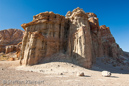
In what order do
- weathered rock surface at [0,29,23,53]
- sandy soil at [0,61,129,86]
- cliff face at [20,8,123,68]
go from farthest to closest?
weathered rock surface at [0,29,23,53] < cliff face at [20,8,123,68] < sandy soil at [0,61,129,86]

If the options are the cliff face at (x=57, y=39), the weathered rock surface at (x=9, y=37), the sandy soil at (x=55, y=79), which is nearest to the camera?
the sandy soil at (x=55, y=79)

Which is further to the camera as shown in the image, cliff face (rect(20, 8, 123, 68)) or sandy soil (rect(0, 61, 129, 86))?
cliff face (rect(20, 8, 123, 68))

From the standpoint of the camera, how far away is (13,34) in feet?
176

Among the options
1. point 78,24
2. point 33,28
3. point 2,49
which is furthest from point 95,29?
point 2,49

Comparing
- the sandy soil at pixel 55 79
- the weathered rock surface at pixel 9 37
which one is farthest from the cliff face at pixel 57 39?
the weathered rock surface at pixel 9 37

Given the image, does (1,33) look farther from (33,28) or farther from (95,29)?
(95,29)

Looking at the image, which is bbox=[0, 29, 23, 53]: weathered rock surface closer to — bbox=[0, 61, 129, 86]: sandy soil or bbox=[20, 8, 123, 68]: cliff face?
bbox=[20, 8, 123, 68]: cliff face

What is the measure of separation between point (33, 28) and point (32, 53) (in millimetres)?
7992

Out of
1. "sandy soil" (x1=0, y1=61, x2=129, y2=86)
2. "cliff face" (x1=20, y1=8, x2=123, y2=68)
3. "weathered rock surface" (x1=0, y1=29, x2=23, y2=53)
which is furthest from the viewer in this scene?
"weathered rock surface" (x1=0, y1=29, x2=23, y2=53)

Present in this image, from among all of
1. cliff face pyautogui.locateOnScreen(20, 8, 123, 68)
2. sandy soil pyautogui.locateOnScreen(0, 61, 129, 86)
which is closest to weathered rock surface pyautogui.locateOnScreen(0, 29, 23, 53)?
Answer: cliff face pyautogui.locateOnScreen(20, 8, 123, 68)

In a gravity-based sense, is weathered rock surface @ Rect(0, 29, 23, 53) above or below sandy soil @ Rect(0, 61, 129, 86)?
above

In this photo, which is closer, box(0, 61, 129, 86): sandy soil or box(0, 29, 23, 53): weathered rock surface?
box(0, 61, 129, 86): sandy soil

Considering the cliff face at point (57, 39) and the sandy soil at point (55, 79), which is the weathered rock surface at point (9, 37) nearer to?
the cliff face at point (57, 39)

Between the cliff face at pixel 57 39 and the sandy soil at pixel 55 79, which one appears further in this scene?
the cliff face at pixel 57 39
